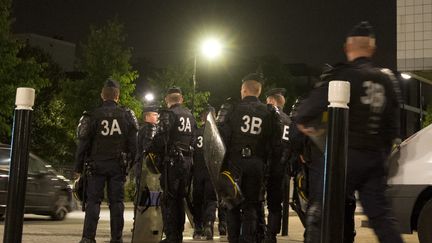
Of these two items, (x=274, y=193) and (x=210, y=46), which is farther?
(x=210, y=46)

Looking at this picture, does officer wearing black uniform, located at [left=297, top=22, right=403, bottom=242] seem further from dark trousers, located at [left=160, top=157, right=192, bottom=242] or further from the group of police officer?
dark trousers, located at [left=160, top=157, right=192, bottom=242]

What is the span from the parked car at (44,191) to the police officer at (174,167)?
6428 mm

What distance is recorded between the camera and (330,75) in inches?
213

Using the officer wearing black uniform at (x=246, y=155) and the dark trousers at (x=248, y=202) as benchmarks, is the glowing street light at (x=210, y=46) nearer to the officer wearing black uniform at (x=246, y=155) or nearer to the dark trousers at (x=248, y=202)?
the officer wearing black uniform at (x=246, y=155)

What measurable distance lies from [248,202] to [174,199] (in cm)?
137

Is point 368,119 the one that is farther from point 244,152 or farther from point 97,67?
point 97,67

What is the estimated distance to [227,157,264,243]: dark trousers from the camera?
24.6 ft

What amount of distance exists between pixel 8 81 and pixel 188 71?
12030 millimetres

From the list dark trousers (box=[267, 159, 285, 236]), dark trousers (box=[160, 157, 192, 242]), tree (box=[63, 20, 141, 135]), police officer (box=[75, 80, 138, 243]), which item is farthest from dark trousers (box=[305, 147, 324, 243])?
tree (box=[63, 20, 141, 135])

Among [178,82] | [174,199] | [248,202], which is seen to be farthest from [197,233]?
[178,82]

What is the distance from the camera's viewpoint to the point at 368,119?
207 inches

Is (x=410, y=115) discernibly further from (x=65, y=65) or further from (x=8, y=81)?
(x=8, y=81)

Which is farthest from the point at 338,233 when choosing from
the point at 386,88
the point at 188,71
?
the point at 188,71

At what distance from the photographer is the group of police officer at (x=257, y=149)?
521 centimetres
